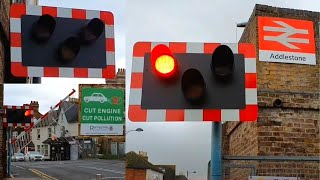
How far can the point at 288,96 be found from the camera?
5707 mm

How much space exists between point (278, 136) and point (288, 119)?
10.3 inches

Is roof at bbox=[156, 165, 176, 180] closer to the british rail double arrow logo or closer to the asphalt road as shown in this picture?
the asphalt road

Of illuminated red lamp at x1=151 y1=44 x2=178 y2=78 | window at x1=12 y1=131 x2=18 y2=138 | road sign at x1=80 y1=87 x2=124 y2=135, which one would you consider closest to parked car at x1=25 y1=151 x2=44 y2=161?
window at x1=12 y1=131 x2=18 y2=138

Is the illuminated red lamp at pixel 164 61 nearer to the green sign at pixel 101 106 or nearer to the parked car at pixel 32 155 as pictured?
the green sign at pixel 101 106

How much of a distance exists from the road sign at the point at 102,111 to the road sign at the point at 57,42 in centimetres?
49

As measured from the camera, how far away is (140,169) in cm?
436

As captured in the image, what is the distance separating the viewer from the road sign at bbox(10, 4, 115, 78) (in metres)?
3.08

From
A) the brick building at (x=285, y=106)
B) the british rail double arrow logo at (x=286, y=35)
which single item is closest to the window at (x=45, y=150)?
the brick building at (x=285, y=106)

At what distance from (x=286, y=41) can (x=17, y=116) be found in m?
3.52

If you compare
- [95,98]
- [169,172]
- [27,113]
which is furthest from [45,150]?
[169,172]

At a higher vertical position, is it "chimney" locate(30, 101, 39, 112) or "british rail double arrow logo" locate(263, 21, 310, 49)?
"british rail double arrow logo" locate(263, 21, 310, 49)

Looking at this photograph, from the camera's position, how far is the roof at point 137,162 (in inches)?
161

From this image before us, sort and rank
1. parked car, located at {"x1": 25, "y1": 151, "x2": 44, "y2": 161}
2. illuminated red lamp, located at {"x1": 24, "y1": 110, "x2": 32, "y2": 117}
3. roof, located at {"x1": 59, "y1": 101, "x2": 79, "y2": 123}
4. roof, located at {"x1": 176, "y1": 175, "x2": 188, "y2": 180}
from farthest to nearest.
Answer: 1. roof, located at {"x1": 176, "y1": 175, "x2": 188, "y2": 180}
2. roof, located at {"x1": 59, "y1": 101, "x2": 79, "y2": 123}
3. parked car, located at {"x1": 25, "y1": 151, "x2": 44, "y2": 161}
4. illuminated red lamp, located at {"x1": 24, "y1": 110, "x2": 32, "y2": 117}

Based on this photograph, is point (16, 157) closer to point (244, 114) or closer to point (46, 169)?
point (46, 169)
